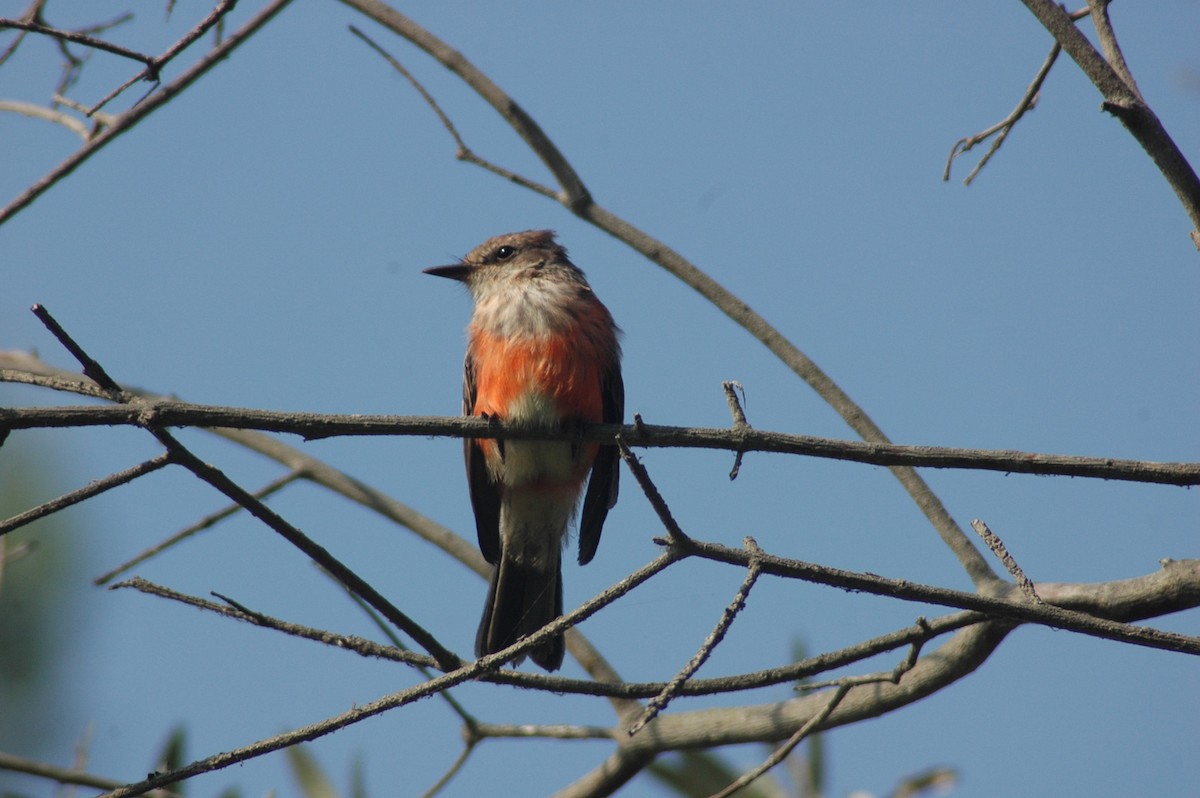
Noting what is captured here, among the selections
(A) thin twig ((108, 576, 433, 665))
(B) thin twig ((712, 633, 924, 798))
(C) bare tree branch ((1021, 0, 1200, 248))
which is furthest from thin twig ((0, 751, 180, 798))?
(C) bare tree branch ((1021, 0, 1200, 248))

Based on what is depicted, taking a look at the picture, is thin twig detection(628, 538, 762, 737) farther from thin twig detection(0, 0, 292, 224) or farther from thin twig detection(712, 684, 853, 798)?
thin twig detection(0, 0, 292, 224)

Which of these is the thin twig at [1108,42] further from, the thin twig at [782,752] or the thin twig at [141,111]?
the thin twig at [141,111]

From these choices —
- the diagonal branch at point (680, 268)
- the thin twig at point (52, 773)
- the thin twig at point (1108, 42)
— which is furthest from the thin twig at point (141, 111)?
the thin twig at point (1108, 42)

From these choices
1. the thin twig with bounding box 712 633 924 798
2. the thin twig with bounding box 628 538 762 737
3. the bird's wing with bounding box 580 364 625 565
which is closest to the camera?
the thin twig with bounding box 628 538 762 737

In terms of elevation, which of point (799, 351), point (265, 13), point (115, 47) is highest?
point (265, 13)

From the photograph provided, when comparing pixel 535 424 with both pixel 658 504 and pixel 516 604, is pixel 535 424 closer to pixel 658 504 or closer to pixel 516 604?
pixel 516 604

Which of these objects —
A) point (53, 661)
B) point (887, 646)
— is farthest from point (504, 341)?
point (53, 661)

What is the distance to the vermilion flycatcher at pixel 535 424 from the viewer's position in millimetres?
5051

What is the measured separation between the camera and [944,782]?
4.55 meters

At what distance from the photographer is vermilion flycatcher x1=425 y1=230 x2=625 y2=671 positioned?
5051mm

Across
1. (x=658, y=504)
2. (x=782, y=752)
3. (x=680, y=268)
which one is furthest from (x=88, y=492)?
(x=680, y=268)

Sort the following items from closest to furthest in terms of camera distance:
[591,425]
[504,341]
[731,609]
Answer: [731,609]
[591,425]
[504,341]

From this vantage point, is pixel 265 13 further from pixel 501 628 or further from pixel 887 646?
pixel 887 646

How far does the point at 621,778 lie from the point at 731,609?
179 centimetres
